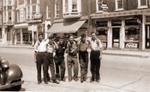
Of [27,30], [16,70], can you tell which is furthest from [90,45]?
[27,30]

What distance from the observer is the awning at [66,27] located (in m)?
38.6

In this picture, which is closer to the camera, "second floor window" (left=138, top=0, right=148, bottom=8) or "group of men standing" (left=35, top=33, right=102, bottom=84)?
"group of men standing" (left=35, top=33, right=102, bottom=84)

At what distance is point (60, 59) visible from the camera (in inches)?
466

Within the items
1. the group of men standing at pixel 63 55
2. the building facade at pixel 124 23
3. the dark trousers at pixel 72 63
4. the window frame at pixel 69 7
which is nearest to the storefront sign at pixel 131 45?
the building facade at pixel 124 23

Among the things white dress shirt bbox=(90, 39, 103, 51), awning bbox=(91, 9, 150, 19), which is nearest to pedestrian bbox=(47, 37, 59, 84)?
white dress shirt bbox=(90, 39, 103, 51)

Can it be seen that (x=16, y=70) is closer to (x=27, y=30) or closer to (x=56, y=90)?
(x=56, y=90)

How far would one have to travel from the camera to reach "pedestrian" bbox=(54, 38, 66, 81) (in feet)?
38.8

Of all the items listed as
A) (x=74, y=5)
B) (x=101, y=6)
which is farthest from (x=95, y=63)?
(x=74, y=5)

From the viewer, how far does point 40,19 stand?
48.8 m

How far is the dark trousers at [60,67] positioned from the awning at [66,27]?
85.8 feet

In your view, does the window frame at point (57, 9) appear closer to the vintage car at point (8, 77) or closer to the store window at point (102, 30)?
the store window at point (102, 30)

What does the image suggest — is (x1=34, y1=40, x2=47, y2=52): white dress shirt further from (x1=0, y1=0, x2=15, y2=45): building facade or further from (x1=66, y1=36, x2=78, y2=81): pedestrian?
(x1=0, y1=0, x2=15, y2=45): building facade

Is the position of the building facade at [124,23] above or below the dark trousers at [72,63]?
above

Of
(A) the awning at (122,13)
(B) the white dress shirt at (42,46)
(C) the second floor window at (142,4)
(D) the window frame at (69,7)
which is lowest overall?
(B) the white dress shirt at (42,46)
